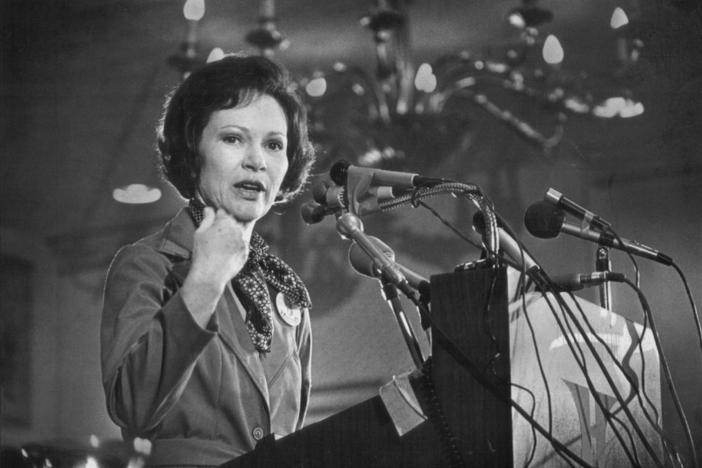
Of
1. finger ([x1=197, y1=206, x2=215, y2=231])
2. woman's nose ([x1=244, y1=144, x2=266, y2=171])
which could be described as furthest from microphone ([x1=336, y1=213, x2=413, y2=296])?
woman's nose ([x1=244, y1=144, x2=266, y2=171])

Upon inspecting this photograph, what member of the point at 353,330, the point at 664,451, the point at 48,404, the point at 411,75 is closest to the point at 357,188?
the point at 664,451

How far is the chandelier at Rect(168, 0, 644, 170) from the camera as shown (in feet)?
10.1

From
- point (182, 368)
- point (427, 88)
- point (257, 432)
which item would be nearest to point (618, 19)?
point (427, 88)

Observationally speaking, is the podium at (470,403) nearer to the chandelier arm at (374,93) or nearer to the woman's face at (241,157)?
the woman's face at (241,157)

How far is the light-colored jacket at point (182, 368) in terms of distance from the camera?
1.63 m

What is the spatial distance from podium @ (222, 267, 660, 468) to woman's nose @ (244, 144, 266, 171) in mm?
933

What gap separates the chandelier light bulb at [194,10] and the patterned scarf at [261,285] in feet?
4.09

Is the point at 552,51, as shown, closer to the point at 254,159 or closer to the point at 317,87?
the point at 317,87

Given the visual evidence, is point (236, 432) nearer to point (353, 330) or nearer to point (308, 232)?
point (353, 330)

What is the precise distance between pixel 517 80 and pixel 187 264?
64.4 inches

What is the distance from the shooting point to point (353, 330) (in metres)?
2.95

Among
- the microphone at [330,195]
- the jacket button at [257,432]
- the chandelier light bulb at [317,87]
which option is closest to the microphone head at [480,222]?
the microphone at [330,195]

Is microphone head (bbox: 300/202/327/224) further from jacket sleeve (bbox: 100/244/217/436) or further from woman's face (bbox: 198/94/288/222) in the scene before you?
woman's face (bbox: 198/94/288/222)

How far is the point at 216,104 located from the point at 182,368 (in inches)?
31.0
